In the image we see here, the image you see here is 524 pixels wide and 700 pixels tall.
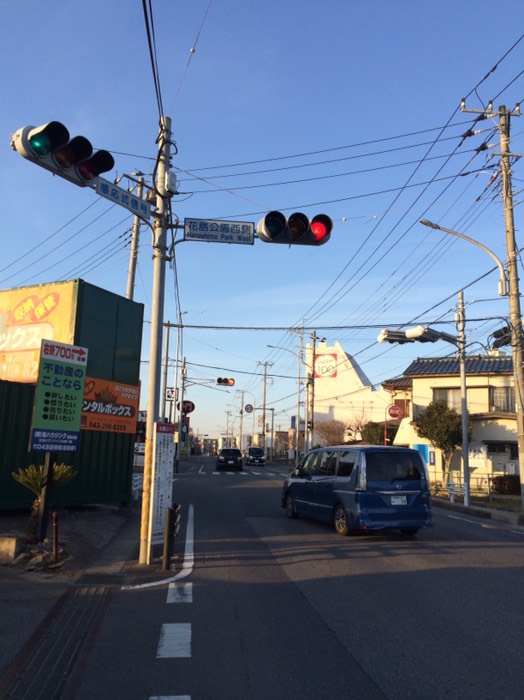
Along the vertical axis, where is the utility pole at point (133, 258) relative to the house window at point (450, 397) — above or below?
above

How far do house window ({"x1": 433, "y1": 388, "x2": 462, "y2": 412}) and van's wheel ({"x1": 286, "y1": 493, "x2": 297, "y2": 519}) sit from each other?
2011 centimetres

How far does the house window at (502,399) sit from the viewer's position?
105 ft

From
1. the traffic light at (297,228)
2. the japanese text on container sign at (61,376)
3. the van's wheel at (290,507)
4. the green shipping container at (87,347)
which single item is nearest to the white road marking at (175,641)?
the japanese text on container sign at (61,376)

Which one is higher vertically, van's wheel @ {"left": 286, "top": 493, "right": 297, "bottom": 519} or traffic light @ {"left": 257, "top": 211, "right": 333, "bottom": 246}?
traffic light @ {"left": 257, "top": 211, "right": 333, "bottom": 246}

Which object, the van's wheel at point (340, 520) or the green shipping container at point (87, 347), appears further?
the green shipping container at point (87, 347)

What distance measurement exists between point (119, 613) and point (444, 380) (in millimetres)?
29219

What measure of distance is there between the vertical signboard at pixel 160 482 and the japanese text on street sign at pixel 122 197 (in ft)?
11.1

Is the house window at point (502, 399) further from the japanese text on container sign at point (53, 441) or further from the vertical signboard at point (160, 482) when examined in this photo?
the japanese text on container sign at point (53, 441)

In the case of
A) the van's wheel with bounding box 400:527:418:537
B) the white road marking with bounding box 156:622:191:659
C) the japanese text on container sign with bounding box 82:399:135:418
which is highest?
the japanese text on container sign with bounding box 82:399:135:418

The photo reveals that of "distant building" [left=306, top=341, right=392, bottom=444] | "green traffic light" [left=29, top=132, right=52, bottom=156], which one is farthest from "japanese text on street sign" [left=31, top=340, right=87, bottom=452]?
"distant building" [left=306, top=341, right=392, bottom=444]

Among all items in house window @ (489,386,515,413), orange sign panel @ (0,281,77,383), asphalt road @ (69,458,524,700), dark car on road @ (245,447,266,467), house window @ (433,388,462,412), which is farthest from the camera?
dark car on road @ (245,447,266,467)

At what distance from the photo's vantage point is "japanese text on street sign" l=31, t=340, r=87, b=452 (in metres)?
9.21

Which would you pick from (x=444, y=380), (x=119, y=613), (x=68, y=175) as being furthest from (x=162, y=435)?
(x=444, y=380)

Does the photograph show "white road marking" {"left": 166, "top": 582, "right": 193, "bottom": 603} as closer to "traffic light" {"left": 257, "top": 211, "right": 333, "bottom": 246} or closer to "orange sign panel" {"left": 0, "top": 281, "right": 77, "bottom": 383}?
"traffic light" {"left": 257, "top": 211, "right": 333, "bottom": 246}
